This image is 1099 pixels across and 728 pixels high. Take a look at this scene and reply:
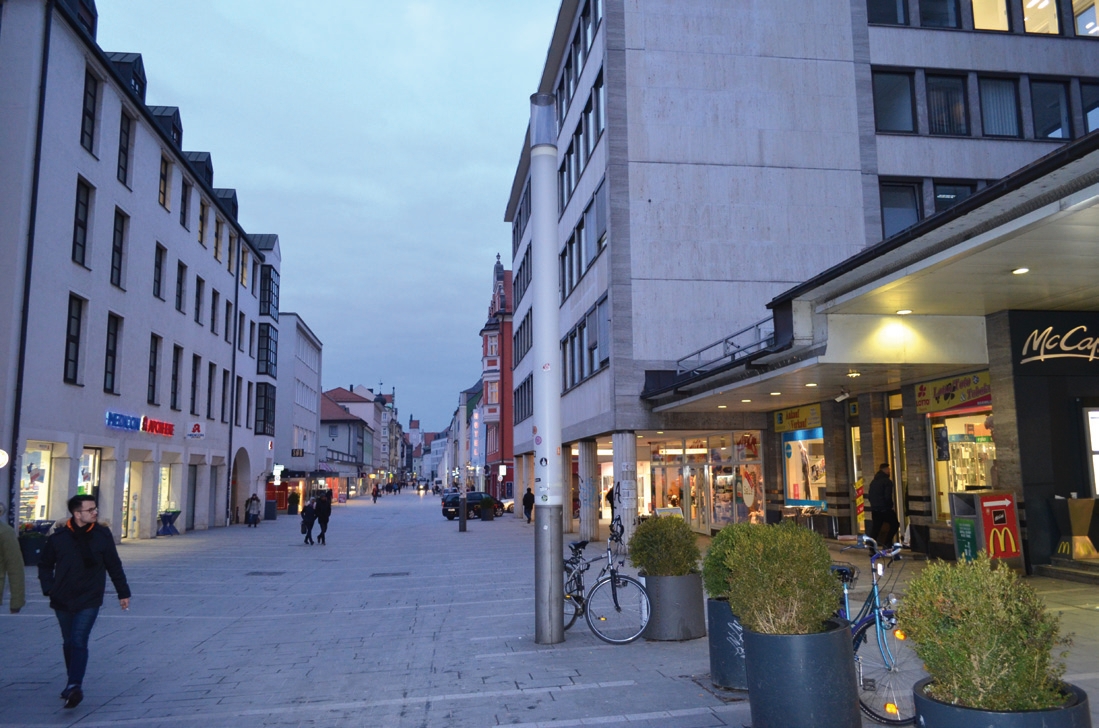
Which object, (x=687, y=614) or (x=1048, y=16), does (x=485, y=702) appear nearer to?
(x=687, y=614)

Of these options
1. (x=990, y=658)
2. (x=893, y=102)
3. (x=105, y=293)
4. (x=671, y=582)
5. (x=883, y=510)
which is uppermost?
(x=893, y=102)

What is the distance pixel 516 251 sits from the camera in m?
47.5

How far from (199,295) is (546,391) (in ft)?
91.5

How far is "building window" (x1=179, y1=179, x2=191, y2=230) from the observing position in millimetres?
31188

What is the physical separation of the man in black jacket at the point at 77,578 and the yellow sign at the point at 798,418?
54.8 feet

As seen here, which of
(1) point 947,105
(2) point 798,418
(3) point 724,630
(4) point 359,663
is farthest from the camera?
(1) point 947,105

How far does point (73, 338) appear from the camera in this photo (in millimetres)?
22062

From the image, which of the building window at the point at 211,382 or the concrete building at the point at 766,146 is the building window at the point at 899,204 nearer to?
the concrete building at the point at 766,146

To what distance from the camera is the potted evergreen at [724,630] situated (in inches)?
275

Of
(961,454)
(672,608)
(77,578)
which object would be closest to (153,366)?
(77,578)

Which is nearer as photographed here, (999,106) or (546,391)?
(546,391)

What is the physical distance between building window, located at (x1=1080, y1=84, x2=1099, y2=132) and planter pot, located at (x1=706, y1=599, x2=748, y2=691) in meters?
22.5

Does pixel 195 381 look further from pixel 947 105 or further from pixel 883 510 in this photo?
pixel 947 105

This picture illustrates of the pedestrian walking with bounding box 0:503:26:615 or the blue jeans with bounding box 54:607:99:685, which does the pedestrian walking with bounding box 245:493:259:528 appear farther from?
the blue jeans with bounding box 54:607:99:685
